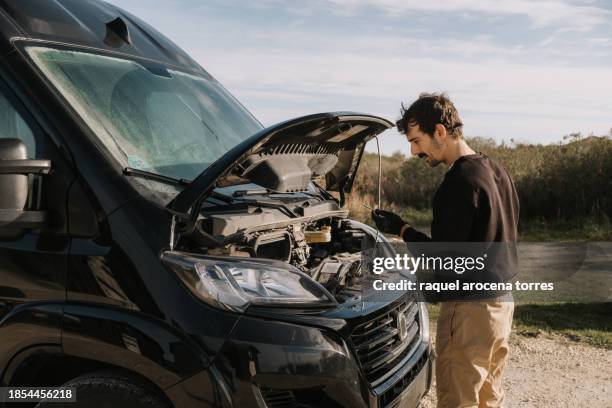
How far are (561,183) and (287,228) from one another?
1262cm

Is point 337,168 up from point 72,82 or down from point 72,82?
down

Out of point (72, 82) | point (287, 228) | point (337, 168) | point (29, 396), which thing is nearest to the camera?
point (29, 396)

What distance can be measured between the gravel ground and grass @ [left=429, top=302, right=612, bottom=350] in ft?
0.68

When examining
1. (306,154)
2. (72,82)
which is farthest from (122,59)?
(306,154)

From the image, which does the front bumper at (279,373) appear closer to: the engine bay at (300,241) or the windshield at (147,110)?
the engine bay at (300,241)

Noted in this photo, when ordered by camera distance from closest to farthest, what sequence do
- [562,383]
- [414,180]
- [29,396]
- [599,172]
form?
[29,396], [562,383], [599,172], [414,180]

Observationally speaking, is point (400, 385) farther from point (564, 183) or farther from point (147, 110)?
point (564, 183)

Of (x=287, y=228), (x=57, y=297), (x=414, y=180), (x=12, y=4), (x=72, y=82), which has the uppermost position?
(x=12, y=4)

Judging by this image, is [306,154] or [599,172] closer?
[306,154]

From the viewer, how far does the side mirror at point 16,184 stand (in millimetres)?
2545

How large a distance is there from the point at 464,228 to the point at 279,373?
1.22 meters

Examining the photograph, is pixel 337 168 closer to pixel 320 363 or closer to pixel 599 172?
pixel 320 363

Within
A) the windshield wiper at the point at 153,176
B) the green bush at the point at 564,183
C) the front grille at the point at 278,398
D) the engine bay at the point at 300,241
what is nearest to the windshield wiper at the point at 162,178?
the windshield wiper at the point at 153,176

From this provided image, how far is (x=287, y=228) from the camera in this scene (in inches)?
130
